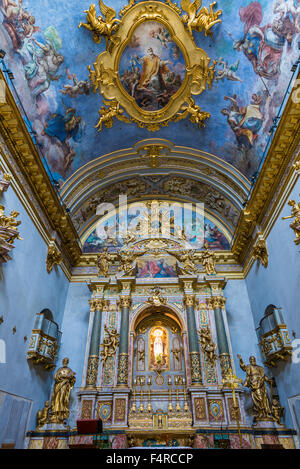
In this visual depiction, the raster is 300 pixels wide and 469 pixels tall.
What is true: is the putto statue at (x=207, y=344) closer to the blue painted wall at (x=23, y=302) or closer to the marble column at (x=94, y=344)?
the marble column at (x=94, y=344)

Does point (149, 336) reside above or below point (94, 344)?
above

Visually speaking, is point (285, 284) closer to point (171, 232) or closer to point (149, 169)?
point (171, 232)

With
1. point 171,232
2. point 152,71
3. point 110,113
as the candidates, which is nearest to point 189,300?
point 171,232

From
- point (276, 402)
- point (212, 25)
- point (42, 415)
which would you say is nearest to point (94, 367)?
point (42, 415)

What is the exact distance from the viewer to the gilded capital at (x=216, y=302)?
1311 cm

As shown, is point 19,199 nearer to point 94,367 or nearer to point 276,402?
point 94,367

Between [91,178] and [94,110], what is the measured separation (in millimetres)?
3409

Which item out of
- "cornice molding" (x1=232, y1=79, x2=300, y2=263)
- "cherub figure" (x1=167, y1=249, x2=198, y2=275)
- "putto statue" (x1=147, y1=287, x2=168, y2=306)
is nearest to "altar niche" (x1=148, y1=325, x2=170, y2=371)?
"putto statue" (x1=147, y1=287, x2=168, y2=306)

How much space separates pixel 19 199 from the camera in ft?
32.0

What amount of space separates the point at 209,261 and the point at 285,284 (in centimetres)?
455

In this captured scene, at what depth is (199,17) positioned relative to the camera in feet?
34.2

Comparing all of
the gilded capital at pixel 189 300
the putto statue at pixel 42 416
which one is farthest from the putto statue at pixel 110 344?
the gilded capital at pixel 189 300

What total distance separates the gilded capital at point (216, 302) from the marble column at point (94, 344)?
185 inches

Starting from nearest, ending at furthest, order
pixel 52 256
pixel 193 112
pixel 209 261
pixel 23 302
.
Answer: pixel 23 302, pixel 52 256, pixel 193 112, pixel 209 261
